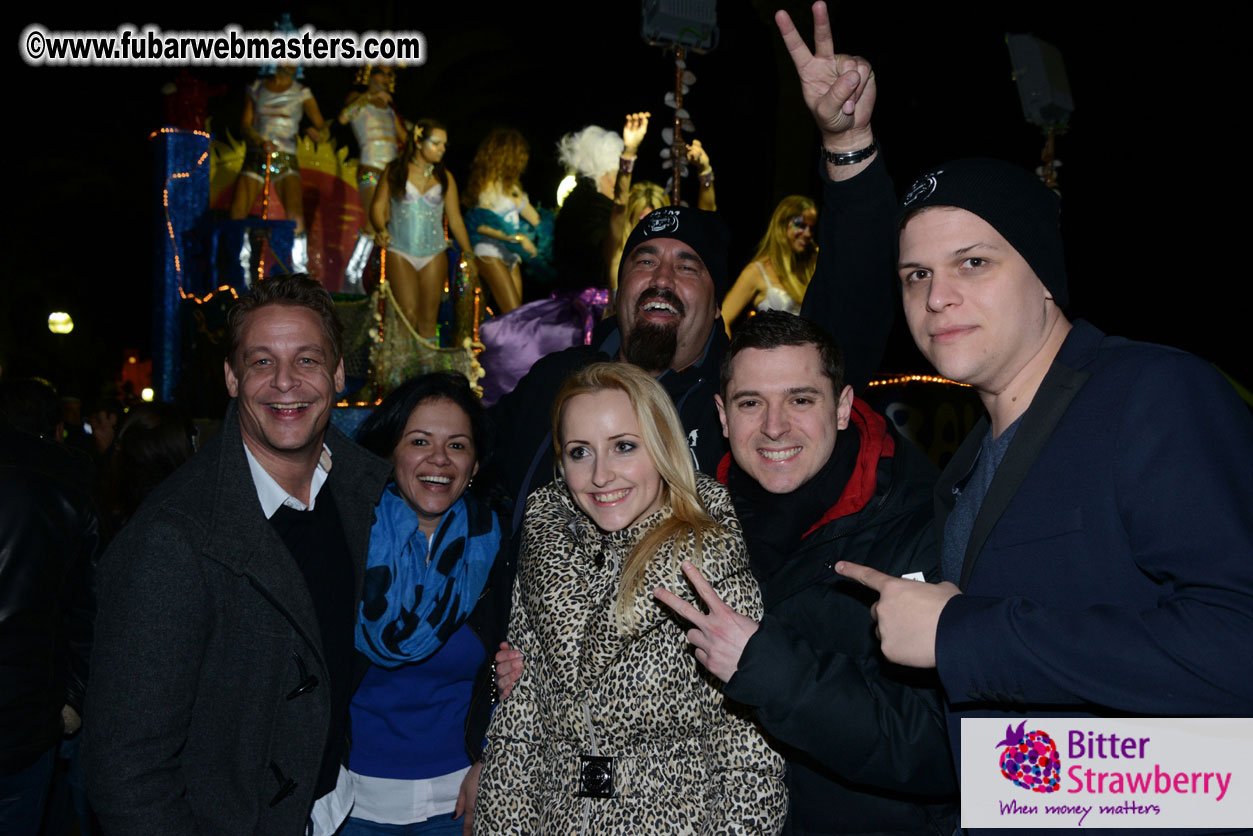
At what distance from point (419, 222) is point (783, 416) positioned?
7.75 metres

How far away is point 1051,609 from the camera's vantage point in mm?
1486

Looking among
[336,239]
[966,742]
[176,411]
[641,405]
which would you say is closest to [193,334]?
[336,239]

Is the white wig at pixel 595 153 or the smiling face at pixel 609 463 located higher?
the white wig at pixel 595 153

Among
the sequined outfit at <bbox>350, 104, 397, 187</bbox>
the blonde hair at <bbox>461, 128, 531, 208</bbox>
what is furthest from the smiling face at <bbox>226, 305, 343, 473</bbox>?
the sequined outfit at <bbox>350, 104, 397, 187</bbox>

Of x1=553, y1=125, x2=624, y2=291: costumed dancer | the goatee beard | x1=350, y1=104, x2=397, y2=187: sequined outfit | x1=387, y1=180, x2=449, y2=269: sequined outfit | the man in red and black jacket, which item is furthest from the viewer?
x1=350, y1=104, x2=397, y2=187: sequined outfit

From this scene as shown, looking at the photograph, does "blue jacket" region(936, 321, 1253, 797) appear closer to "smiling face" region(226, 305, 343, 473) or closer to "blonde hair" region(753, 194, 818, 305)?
"smiling face" region(226, 305, 343, 473)

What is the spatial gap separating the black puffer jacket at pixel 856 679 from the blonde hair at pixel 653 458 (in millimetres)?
239

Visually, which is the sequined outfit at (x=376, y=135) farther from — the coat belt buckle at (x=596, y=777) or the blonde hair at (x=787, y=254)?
the coat belt buckle at (x=596, y=777)

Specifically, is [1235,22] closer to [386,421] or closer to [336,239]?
[386,421]

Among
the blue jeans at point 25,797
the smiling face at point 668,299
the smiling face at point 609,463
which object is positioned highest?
the smiling face at point 668,299

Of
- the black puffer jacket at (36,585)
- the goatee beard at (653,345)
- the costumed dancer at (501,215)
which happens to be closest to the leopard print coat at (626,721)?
the goatee beard at (653,345)

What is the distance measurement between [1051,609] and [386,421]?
2.17 m

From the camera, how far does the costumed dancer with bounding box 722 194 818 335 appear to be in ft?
25.9

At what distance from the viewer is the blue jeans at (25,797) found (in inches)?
111
